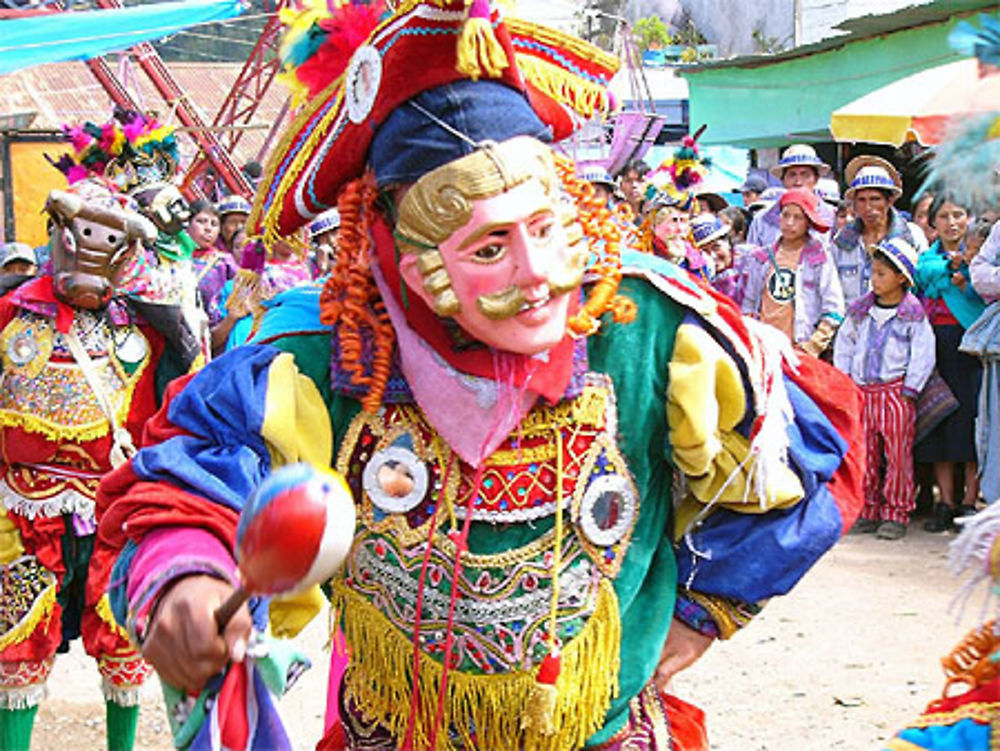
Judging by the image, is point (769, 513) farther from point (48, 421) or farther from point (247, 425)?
point (48, 421)

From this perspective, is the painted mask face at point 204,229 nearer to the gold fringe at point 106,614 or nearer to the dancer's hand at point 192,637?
the gold fringe at point 106,614

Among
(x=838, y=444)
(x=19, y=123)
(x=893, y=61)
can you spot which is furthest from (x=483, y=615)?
(x=19, y=123)

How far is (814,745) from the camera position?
17.9 feet

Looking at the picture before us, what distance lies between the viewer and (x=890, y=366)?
8.66 metres

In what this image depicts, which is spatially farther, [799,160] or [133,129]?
[799,160]

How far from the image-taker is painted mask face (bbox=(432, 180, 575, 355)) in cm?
255

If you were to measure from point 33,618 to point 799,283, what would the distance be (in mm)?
5638

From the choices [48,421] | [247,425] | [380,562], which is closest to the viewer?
[247,425]

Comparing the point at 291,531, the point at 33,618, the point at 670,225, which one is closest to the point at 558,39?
the point at 291,531

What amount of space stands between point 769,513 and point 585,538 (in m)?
0.37

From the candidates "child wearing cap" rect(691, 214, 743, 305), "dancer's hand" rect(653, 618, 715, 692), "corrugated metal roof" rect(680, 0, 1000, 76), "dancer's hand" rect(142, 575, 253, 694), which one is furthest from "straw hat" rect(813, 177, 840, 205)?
"dancer's hand" rect(142, 575, 253, 694)

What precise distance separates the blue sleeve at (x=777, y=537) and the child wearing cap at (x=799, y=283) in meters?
6.23

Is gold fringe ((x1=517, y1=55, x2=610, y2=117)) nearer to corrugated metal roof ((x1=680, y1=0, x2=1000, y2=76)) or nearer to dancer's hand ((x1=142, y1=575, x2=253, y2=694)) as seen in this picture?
dancer's hand ((x1=142, y1=575, x2=253, y2=694))

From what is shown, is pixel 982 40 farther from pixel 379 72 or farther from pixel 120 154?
pixel 120 154
